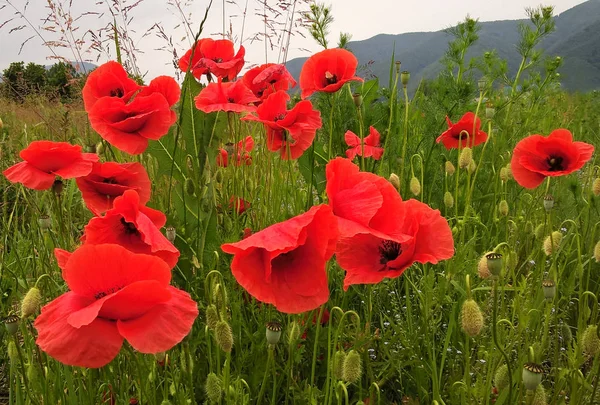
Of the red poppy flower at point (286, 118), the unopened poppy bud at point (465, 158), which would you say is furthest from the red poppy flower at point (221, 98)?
the unopened poppy bud at point (465, 158)

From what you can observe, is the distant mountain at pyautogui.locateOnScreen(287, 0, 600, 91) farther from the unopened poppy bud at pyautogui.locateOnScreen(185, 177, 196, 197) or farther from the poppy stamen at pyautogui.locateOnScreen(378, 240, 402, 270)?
the poppy stamen at pyautogui.locateOnScreen(378, 240, 402, 270)

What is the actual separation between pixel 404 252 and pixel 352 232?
0.16m

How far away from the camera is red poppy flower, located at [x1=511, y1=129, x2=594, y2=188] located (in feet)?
5.68

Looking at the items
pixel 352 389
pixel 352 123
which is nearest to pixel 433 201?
pixel 352 123

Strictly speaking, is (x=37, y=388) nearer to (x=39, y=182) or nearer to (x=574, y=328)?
(x=39, y=182)

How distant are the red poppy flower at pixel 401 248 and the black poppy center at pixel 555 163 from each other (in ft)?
3.26

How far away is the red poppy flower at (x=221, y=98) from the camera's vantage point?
63.5 inches

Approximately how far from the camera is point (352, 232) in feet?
2.86

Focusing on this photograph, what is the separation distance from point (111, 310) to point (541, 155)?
153 centimetres

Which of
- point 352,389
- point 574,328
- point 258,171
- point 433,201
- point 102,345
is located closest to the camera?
point 102,345

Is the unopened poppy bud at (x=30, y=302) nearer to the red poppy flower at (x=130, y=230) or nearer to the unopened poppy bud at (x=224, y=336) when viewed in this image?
the red poppy flower at (x=130, y=230)

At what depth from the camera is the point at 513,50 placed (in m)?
127

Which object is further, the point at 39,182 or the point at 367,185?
the point at 39,182

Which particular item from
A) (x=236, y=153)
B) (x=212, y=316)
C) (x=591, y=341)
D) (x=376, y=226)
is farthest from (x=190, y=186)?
(x=591, y=341)
